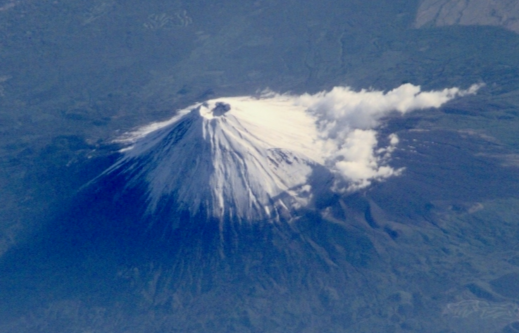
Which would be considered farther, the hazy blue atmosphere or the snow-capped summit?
the snow-capped summit

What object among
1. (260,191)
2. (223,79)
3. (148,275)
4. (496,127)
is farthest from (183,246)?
(496,127)

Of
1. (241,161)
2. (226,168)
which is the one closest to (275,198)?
(241,161)

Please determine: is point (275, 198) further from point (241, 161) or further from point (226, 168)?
point (226, 168)

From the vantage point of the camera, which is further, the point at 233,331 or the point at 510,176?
the point at 510,176

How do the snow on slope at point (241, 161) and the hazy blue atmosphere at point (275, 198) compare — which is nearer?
the hazy blue atmosphere at point (275, 198)

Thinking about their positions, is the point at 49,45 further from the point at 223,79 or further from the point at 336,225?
the point at 336,225
